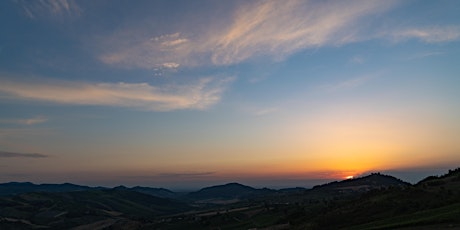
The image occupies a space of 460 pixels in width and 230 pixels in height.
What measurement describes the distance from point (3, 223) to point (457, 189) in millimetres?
194746

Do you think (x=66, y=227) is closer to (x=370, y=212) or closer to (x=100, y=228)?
(x=100, y=228)

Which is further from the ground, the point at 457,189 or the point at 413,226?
the point at 457,189

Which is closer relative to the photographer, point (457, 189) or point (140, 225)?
point (457, 189)

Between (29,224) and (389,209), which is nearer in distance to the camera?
(389,209)

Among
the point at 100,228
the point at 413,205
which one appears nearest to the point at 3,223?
the point at 100,228

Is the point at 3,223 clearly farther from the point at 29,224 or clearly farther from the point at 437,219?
the point at 437,219

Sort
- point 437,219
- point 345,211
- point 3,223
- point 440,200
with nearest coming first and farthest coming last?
1. point 437,219
2. point 440,200
3. point 345,211
4. point 3,223

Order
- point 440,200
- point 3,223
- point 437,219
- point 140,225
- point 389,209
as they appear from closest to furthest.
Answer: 1. point 437,219
2. point 440,200
3. point 389,209
4. point 140,225
5. point 3,223

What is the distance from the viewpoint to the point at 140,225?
16500cm

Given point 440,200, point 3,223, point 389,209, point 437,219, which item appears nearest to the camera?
point 437,219

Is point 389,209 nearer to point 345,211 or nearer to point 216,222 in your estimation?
point 345,211

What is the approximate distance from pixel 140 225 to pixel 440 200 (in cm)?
14001

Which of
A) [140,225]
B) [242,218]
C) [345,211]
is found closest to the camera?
[345,211]

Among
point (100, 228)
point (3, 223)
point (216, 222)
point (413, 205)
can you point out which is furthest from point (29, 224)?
point (413, 205)
